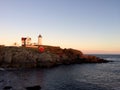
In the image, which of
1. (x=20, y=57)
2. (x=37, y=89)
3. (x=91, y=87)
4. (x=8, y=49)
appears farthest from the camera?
(x=8, y=49)

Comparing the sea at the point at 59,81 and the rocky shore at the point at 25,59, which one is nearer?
the sea at the point at 59,81

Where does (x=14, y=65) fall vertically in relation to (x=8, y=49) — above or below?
below

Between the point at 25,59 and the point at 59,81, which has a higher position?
the point at 25,59

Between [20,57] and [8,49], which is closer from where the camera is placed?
[20,57]

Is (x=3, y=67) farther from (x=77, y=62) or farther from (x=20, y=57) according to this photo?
(x=77, y=62)

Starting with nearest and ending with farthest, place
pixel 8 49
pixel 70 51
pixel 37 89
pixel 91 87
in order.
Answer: pixel 37 89
pixel 91 87
pixel 8 49
pixel 70 51

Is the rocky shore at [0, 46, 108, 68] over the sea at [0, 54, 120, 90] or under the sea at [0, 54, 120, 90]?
over

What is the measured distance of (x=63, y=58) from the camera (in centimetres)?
9956

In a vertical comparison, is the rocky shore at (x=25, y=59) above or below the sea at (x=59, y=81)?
above

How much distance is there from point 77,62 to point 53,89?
67.4 m

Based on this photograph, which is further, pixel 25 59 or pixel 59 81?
pixel 25 59

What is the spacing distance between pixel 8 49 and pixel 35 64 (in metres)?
14.8

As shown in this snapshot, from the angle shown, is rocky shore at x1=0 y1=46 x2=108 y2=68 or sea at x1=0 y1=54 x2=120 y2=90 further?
rocky shore at x1=0 y1=46 x2=108 y2=68

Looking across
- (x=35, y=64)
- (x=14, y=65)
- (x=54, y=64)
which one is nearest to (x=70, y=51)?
(x=54, y=64)
